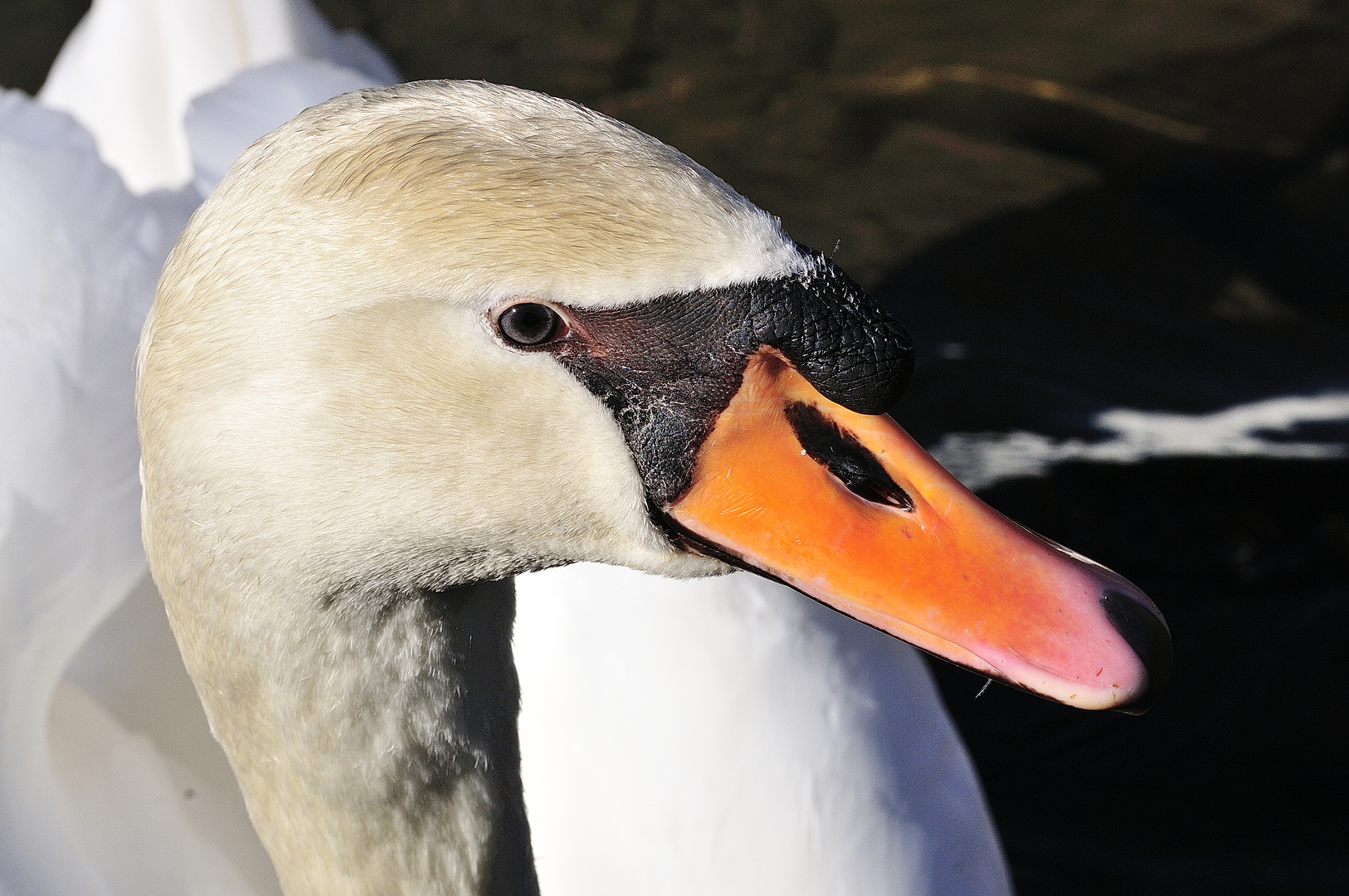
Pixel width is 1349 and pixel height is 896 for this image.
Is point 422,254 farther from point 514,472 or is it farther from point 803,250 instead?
point 803,250

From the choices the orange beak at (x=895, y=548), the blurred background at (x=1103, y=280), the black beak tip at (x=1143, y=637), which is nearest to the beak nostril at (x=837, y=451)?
the orange beak at (x=895, y=548)

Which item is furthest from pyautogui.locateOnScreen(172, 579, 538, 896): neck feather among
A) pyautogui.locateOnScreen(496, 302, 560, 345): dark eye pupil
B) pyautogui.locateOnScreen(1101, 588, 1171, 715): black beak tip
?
pyautogui.locateOnScreen(1101, 588, 1171, 715): black beak tip

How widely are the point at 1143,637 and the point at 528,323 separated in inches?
27.2

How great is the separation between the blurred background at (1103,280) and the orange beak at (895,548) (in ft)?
6.46

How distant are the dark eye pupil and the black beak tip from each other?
623 millimetres

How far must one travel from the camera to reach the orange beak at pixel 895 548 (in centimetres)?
147

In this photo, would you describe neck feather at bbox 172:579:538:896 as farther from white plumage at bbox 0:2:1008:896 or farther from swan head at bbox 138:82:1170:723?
white plumage at bbox 0:2:1008:896

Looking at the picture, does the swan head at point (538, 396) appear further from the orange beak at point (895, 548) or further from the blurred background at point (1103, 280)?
the blurred background at point (1103, 280)

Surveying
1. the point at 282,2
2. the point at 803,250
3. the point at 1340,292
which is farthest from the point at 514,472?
the point at 1340,292

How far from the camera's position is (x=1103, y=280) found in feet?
14.8

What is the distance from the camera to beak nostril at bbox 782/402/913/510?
1.48m

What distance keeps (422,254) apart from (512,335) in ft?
0.38

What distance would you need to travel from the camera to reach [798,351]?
→ 1434mm

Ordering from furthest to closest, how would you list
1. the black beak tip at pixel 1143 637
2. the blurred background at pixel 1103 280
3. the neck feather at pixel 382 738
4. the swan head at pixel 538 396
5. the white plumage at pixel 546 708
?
the blurred background at pixel 1103 280, the white plumage at pixel 546 708, the neck feather at pixel 382 738, the black beak tip at pixel 1143 637, the swan head at pixel 538 396
